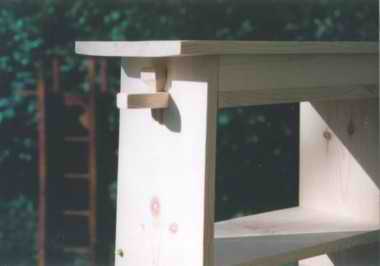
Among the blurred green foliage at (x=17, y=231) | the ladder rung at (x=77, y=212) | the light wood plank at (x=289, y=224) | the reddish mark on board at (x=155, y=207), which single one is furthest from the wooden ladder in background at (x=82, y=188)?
the reddish mark on board at (x=155, y=207)

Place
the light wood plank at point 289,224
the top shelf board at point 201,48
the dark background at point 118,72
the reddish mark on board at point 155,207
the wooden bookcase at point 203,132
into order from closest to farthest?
the top shelf board at point 201,48 < the wooden bookcase at point 203,132 < the reddish mark on board at point 155,207 < the light wood plank at point 289,224 < the dark background at point 118,72

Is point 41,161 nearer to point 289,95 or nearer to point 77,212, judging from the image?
point 77,212

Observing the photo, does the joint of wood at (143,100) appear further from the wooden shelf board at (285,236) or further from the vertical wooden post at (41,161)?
the vertical wooden post at (41,161)

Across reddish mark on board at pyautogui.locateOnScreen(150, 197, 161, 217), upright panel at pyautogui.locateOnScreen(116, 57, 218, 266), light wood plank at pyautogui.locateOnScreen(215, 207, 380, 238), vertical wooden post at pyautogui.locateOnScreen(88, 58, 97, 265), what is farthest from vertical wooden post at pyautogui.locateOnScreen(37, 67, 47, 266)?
reddish mark on board at pyautogui.locateOnScreen(150, 197, 161, 217)

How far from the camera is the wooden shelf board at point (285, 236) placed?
5.31 feet

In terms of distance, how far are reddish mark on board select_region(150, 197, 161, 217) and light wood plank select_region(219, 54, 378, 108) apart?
0.26 metres

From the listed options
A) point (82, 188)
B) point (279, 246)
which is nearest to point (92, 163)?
point (82, 188)

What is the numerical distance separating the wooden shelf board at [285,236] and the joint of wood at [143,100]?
1.18 feet

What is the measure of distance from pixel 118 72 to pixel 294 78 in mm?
1161

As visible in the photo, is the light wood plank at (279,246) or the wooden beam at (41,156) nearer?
the light wood plank at (279,246)

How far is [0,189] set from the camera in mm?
2602

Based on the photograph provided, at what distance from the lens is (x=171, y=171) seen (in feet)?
4.88

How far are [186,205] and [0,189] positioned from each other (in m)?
1.33

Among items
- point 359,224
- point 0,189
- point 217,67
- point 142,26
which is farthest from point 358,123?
point 0,189
